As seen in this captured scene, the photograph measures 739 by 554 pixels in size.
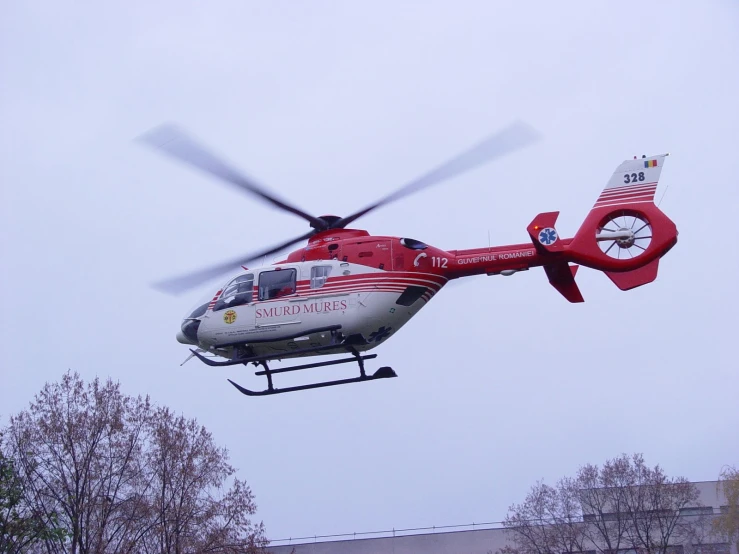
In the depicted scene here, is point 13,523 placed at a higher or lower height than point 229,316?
lower

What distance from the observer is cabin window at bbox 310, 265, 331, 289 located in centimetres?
2000

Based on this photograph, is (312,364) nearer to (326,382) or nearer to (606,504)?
(326,382)

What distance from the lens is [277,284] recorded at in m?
20.3

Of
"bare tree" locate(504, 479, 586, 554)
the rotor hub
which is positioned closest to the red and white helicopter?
the rotor hub

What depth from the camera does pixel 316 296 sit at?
65.2ft

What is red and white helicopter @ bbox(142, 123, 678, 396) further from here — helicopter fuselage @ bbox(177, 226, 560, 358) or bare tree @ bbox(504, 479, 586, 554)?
bare tree @ bbox(504, 479, 586, 554)

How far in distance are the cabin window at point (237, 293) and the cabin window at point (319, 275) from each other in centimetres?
147

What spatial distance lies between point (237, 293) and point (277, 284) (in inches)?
40.1

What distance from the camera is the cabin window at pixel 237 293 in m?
20.6

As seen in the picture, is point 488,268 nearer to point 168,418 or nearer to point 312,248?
point 312,248

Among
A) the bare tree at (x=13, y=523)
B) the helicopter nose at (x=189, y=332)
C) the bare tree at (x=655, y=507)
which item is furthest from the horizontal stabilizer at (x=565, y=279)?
the bare tree at (x=655, y=507)

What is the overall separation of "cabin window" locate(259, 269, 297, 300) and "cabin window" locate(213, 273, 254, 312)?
0.98 ft

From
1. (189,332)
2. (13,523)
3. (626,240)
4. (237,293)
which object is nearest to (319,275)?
(237,293)

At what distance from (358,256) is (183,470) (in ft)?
39.4
